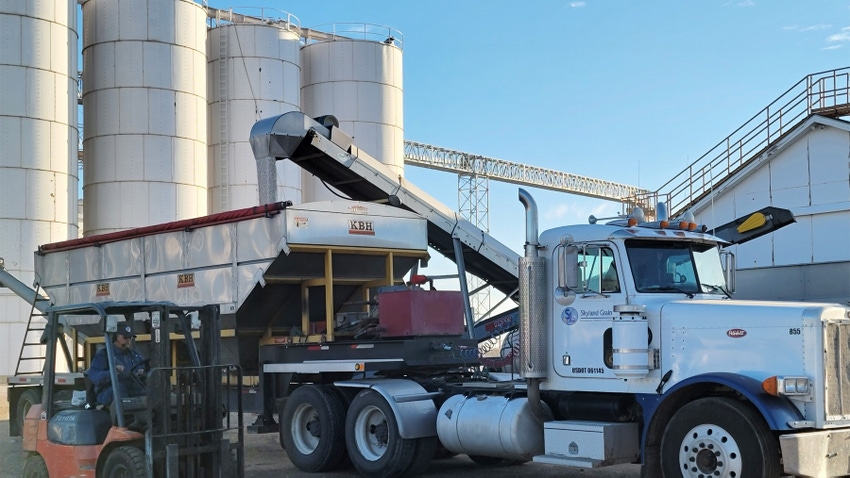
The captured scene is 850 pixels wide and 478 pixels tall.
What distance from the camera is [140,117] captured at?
3038 cm

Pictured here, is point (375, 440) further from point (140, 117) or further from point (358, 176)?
point (140, 117)

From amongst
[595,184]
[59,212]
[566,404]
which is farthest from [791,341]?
[595,184]

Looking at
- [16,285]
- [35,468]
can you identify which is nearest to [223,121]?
[16,285]

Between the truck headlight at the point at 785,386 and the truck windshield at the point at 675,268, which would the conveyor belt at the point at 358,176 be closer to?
the truck windshield at the point at 675,268

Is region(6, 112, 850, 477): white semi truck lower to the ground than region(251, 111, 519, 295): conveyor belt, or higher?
lower

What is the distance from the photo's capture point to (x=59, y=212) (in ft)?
94.1

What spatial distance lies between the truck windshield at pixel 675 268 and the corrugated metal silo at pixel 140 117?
72.5ft

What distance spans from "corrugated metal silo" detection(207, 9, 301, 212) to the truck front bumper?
991 inches

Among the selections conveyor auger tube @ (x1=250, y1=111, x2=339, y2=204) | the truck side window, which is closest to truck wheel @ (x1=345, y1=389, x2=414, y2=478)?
the truck side window

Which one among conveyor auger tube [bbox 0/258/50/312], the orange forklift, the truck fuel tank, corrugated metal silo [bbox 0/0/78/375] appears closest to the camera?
the orange forklift

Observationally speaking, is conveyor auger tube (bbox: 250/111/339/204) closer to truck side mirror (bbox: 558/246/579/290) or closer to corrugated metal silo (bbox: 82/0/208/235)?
truck side mirror (bbox: 558/246/579/290)

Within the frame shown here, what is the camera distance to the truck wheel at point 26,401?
12469 mm

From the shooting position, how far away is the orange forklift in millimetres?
9852

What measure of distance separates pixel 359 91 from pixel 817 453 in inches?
1154
